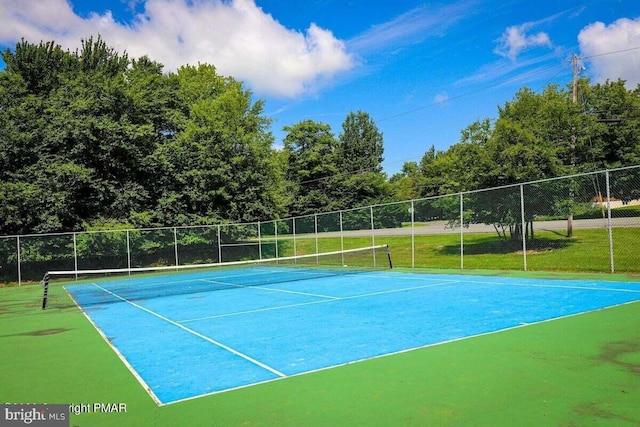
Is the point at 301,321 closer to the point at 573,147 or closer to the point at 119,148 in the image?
the point at 573,147

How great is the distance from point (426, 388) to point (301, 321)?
4322mm

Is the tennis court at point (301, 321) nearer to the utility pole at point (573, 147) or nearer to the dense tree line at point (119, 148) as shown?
the utility pole at point (573, 147)

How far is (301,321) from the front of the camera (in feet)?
28.1

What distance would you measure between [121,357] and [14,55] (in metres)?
31.1

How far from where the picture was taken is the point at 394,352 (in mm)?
5930

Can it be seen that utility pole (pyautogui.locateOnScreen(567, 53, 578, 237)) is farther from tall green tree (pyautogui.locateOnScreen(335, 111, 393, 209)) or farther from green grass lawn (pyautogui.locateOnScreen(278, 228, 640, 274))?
tall green tree (pyautogui.locateOnScreen(335, 111, 393, 209))

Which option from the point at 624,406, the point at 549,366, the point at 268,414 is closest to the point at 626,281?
the point at 549,366

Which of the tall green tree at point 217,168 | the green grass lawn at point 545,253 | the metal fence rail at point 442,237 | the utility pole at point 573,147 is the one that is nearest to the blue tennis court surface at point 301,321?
the green grass lawn at point 545,253

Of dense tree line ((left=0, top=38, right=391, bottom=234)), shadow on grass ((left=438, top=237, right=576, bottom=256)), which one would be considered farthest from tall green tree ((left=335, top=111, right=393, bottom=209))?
shadow on grass ((left=438, top=237, right=576, bottom=256))

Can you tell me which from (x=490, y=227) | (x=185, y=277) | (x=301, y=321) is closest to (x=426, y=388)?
(x=301, y=321)

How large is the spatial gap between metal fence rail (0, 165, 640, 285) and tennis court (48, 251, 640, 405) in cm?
431

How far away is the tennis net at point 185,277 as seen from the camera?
1538 centimetres

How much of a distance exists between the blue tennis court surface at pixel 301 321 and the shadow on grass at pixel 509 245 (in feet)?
15.3

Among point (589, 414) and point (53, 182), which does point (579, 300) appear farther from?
point (53, 182)
